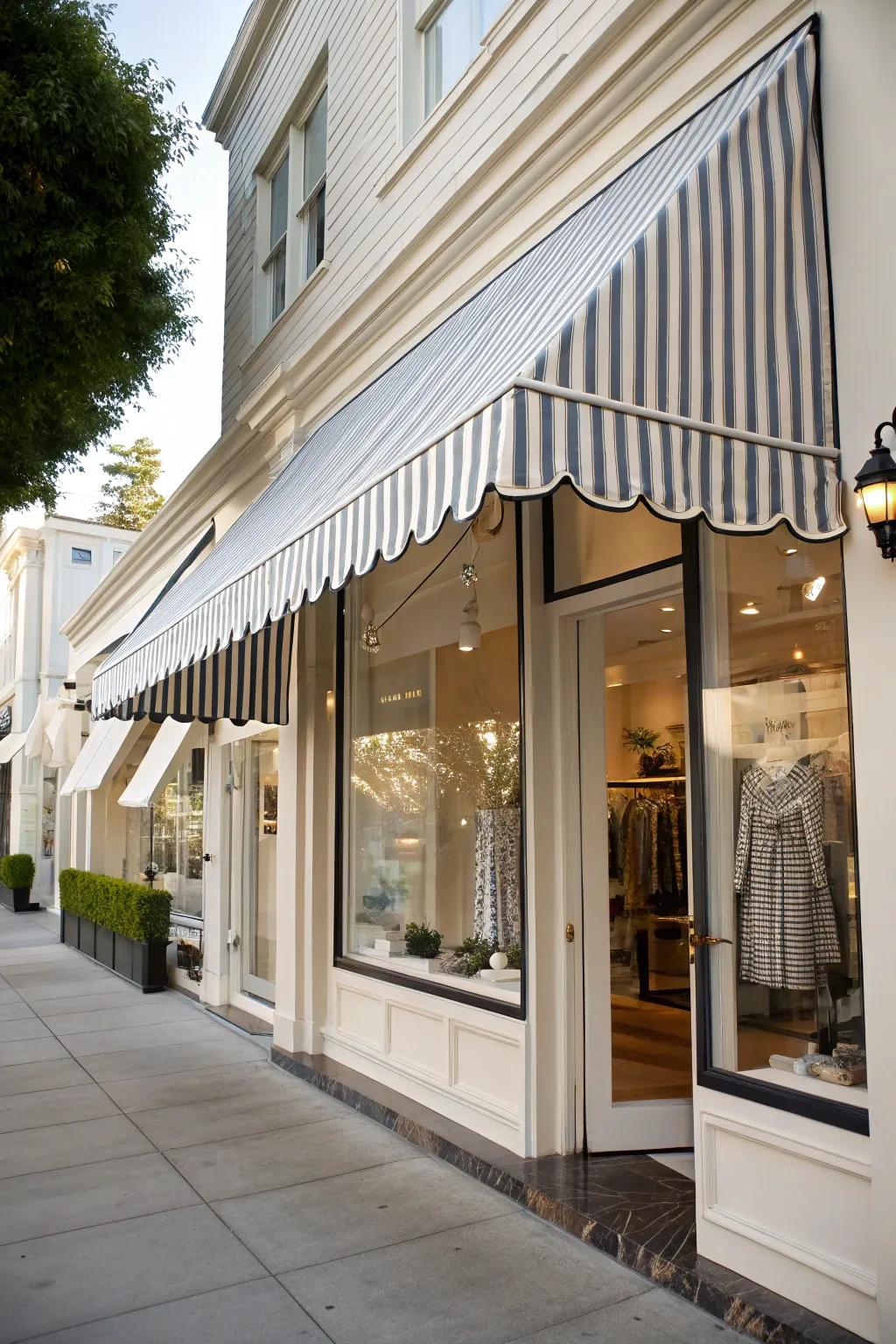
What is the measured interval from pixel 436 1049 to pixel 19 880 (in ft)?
53.4

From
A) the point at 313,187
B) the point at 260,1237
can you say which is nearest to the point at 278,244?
the point at 313,187

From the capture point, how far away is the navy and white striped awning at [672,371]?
318cm

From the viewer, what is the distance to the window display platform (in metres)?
3.54

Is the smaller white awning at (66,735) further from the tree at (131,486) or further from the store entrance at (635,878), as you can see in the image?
the tree at (131,486)

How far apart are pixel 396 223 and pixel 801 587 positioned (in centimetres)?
450

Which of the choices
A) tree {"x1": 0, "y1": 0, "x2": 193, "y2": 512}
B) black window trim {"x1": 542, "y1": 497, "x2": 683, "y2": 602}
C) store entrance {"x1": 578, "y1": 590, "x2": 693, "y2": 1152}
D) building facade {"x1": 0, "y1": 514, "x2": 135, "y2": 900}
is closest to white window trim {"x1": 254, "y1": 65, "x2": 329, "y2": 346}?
tree {"x1": 0, "y1": 0, "x2": 193, "y2": 512}

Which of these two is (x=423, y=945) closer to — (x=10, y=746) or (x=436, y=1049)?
(x=436, y=1049)

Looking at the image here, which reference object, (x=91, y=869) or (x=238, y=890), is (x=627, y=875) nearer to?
(x=238, y=890)

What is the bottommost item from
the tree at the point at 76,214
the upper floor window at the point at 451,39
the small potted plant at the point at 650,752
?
the small potted plant at the point at 650,752

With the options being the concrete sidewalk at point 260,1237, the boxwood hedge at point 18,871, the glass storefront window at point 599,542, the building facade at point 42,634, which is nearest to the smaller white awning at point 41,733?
the building facade at point 42,634

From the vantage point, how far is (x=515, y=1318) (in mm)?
3756

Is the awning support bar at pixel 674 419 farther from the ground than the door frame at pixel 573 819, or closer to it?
farther from the ground

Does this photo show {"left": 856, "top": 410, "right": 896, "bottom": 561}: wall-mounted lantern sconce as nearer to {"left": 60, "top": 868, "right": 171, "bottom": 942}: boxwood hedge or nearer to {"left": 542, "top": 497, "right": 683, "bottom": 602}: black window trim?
{"left": 542, "top": 497, "right": 683, "bottom": 602}: black window trim

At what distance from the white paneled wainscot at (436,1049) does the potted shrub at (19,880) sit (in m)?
14.7
